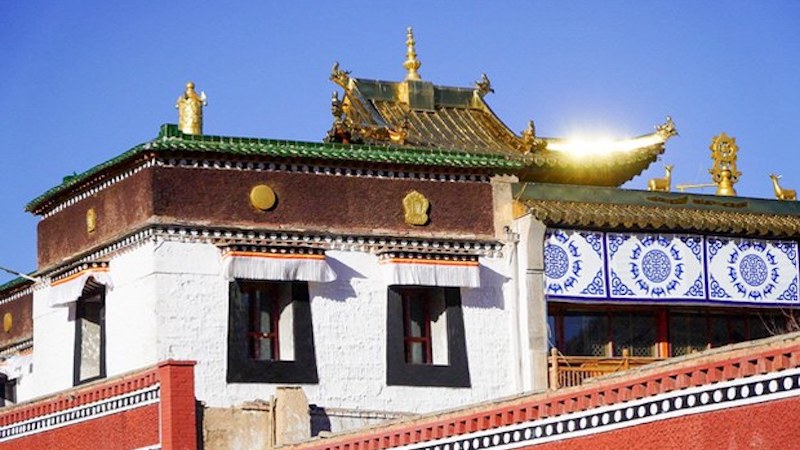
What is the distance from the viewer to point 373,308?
25.9m

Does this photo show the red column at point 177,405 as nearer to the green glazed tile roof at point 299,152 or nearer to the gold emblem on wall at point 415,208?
the green glazed tile roof at point 299,152

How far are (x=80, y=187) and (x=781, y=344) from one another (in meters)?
14.1

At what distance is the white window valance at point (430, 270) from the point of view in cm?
2589

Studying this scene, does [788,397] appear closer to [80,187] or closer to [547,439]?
[547,439]

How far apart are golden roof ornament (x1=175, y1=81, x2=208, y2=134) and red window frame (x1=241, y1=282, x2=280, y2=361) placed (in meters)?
2.40

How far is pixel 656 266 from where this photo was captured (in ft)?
87.4

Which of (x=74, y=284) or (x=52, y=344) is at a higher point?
(x=74, y=284)

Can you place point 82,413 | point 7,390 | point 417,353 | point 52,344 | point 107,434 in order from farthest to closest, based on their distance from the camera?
point 7,390, point 52,344, point 417,353, point 82,413, point 107,434

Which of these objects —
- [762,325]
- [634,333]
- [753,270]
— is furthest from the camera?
[762,325]

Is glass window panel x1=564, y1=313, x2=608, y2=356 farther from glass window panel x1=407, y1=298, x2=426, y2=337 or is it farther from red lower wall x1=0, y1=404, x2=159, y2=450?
red lower wall x1=0, y1=404, x2=159, y2=450

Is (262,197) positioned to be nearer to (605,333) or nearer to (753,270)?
(605,333)

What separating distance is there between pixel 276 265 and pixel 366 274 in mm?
1485

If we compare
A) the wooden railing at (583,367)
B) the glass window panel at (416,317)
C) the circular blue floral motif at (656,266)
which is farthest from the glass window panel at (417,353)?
the circular blue floral motif at (656,266)

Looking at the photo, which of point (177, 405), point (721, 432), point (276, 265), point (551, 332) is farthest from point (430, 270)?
point (721, 432)
